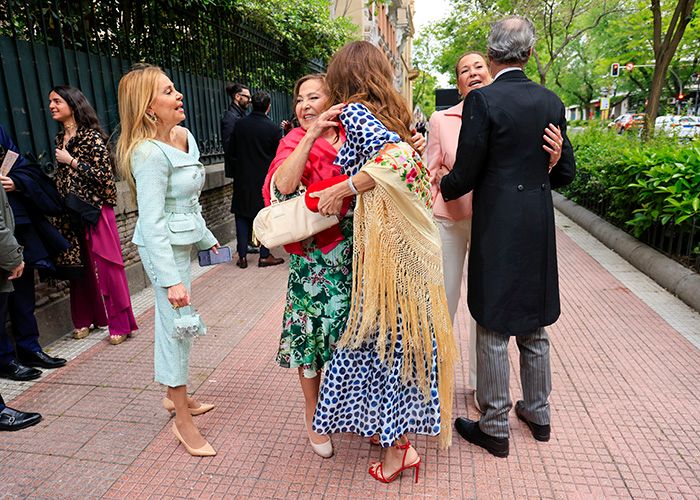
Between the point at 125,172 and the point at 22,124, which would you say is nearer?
the point at 125,172

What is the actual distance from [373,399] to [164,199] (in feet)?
4.52

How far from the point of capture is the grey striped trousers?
2621 mm

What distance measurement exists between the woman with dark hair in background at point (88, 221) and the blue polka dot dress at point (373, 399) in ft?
8.27

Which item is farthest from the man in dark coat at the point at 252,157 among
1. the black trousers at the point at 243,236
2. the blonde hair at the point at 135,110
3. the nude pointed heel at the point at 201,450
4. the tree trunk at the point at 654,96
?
the tree trunk at the point at 654,96

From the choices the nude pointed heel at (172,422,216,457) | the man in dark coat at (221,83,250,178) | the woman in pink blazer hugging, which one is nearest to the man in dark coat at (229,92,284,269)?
the man in dark coat at (221,83,250,178)

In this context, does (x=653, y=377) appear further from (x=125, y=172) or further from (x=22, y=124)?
(x=22, y=124)

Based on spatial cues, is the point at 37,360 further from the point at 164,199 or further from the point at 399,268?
the point at 399,268

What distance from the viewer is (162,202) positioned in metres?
2.45

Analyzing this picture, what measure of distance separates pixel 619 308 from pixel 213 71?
248 inches

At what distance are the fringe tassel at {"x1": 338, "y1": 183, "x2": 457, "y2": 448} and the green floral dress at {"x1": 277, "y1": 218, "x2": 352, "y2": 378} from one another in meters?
0.12

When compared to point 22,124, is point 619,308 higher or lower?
lower

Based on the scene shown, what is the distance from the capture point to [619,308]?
15.4 ft

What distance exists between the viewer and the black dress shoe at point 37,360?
145 inches

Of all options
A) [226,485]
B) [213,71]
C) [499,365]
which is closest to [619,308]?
[499,365]
